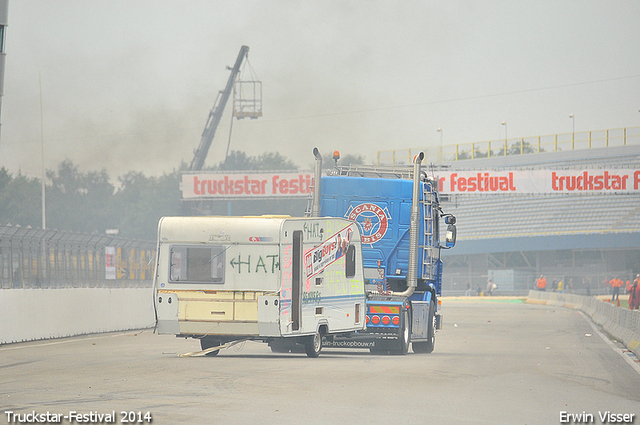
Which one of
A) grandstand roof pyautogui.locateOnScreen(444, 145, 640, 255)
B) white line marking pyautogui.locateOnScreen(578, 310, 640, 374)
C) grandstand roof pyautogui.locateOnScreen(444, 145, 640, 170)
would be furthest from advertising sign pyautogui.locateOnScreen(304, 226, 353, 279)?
grandstand roof pyautogui.locateOnScreen(444, 145, 640, 255)

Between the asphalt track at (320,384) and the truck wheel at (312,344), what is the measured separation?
21cm

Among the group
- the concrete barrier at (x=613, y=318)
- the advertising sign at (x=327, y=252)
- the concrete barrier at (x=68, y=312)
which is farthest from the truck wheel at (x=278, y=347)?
the concrete barrier at (x=613, y=318)

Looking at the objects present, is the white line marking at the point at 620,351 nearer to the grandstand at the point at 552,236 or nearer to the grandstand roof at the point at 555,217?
the grandstand at the point at 552,236

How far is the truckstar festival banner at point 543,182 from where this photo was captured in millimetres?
52031

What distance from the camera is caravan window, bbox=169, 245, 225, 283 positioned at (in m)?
16.8

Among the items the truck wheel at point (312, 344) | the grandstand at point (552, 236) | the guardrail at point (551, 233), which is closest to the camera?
the truck wheel at point (312, 344)

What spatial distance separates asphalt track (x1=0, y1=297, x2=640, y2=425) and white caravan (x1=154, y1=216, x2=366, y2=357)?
0.65m

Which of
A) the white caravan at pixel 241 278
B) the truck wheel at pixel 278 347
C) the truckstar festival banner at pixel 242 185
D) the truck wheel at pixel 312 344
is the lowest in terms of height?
the truck wheel at pixel 278 347

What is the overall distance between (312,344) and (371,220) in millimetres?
3388

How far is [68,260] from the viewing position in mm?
30141

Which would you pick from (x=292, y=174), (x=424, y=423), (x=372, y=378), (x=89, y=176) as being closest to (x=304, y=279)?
(x=372, y=378)

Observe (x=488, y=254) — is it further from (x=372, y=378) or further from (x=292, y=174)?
(x=372, y=378)

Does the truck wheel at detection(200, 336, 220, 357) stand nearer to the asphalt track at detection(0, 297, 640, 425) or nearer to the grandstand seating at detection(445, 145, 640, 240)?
the asphalt track at detection(0, 297, 640, 425)

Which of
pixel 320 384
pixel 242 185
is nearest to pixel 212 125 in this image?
pixel 242 185
